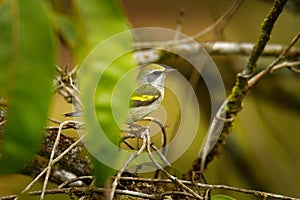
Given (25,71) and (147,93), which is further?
(147,93)

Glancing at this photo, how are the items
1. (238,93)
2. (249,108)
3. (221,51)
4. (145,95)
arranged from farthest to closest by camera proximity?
1. (249,108)
2. (221,51)
3. (238,93)
4. (145,95)

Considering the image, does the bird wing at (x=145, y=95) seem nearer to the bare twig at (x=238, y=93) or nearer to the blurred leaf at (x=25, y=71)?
the bare twig at (x=238, y=93)

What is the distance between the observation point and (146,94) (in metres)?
0.71

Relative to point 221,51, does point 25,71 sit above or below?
below

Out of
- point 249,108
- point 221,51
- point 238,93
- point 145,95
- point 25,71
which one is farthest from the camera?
point 249,108

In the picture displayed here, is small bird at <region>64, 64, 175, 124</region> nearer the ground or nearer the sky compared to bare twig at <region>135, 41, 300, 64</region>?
nearer the ground

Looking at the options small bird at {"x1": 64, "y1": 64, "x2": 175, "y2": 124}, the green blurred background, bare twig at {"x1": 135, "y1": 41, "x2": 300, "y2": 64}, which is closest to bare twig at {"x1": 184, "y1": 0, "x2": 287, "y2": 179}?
small bird at {"x1": 64, "y1": 64, "x2": 175, "y2": 124}

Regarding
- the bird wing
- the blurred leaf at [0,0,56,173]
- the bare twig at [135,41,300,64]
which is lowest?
the blurred leaf at [0,0,56,173]

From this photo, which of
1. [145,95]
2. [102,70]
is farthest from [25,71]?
[145,95]

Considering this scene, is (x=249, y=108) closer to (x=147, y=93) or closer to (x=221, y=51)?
(x=221, y=51)

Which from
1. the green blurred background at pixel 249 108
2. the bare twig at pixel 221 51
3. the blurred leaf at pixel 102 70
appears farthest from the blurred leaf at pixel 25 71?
the green blurred background at pixel 249 108

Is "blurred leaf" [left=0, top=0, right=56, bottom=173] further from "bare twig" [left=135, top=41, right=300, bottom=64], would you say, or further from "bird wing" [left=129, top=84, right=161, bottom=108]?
"bare twig" [left=135, top=41, right=300, bottom=64]

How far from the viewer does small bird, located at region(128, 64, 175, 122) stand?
0.66 metres

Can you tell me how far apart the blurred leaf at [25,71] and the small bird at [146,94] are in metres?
0.26
